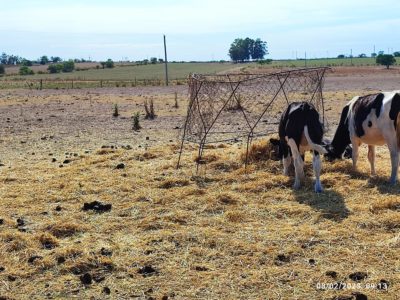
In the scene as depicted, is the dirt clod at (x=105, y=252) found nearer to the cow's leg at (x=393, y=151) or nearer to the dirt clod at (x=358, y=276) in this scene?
the dirt clod at (x=358, y=276)

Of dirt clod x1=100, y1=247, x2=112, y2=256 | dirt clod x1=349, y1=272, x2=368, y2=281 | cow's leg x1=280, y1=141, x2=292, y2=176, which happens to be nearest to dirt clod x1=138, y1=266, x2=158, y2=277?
dirt clod x1=100, y1=247, x2=112, y2=256

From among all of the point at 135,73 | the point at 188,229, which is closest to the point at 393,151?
the point at 188,229

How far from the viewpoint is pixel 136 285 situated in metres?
5.40

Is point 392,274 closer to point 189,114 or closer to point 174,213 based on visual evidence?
point 174,213

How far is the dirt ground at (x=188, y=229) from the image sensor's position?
17.7 feet

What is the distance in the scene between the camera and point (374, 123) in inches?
349

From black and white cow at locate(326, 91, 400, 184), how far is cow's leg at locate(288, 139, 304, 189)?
1.23 metres

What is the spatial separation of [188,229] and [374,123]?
3.96m

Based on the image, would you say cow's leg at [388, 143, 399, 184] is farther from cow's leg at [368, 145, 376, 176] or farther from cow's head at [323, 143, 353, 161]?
cow's head at [323, 143, 353, 161]

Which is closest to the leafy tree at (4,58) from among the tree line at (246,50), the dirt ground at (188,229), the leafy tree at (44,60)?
the leafy tree at (44,60)

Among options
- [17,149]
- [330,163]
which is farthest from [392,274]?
[17,149]

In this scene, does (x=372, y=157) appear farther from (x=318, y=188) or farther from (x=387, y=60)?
(x=387, y=60)

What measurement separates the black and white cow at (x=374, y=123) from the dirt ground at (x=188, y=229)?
21.4 inches

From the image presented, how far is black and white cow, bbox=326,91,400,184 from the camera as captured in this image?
8.62 meters
